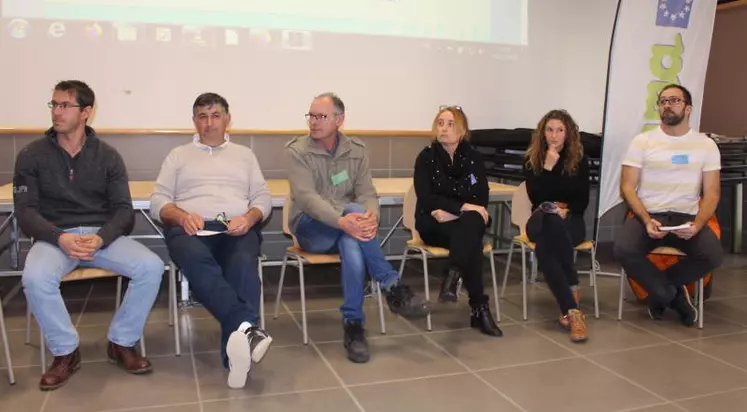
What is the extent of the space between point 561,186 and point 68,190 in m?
2.29

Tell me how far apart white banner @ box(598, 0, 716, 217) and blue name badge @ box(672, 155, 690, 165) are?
747 millimetres

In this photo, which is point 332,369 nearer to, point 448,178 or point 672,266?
point 448,178

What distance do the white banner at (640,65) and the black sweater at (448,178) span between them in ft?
3.81

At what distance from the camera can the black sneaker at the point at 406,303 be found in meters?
2.70

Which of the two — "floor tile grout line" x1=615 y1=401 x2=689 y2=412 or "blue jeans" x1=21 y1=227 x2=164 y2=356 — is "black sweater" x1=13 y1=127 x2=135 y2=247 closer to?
"blue jeans" x1=21 y1=227 x2=164 y2=356

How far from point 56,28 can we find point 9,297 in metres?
1.54

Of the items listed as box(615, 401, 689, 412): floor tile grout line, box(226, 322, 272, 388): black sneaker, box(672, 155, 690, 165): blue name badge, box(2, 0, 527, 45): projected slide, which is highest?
box(2, 0, 527, 45): projected slide

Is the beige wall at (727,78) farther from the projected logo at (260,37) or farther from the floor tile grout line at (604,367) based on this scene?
the projected logo at (260,37)

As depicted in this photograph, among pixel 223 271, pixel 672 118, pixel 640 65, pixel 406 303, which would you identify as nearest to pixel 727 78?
pixel 640 65

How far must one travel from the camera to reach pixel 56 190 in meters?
2.54

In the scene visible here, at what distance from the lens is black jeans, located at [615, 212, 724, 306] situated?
10.2 feet

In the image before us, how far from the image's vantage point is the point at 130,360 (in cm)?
248

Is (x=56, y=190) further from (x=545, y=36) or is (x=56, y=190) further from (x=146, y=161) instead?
(x=545, y=36)

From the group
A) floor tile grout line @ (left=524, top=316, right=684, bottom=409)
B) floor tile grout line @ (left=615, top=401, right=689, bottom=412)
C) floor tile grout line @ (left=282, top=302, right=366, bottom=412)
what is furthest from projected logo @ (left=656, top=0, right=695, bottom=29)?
floor tile grout line @ (left=282, top=302, right=366, bottom=412)
